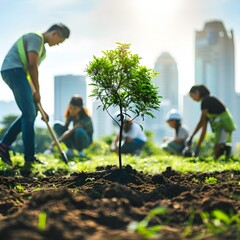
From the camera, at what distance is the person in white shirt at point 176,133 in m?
11.5

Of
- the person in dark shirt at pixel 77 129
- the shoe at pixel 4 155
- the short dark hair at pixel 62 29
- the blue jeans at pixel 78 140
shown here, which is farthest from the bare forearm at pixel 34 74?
the blue jeans at pixel 78 140

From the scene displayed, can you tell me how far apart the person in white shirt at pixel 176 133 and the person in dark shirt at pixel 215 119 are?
4.72ft

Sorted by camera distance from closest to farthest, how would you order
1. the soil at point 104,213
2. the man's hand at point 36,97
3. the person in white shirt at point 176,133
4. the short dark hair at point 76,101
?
1. the soil at point 104,213
2. the man's hand at point 36,97
3. the short dark hair at point 76,101
4. the person in white shirt at point 176,133

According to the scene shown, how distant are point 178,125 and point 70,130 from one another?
3.05 metres

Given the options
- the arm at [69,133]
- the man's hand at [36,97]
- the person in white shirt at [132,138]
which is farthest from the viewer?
the person in white shirt at [132,138]

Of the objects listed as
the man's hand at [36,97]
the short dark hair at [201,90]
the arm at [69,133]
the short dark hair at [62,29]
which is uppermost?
the short dark hair at [62,29]

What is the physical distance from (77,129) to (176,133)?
9.84ft

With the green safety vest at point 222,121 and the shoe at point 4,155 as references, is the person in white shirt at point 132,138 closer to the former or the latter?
the green safety vest at point 222,121

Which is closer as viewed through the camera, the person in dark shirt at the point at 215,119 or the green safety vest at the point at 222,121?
the person in dark shirt at the point at 215,119

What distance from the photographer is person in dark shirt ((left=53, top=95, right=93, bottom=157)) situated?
9758mm

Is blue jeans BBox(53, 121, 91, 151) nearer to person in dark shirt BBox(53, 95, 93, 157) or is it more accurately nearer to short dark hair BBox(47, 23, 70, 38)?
person in dark shirt BBox(53, 95, 93, 157)

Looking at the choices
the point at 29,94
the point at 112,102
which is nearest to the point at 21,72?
the point at 29,94

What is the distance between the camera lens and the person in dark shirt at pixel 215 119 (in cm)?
938

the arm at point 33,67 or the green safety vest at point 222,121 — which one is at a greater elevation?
the arm at point 33,67
